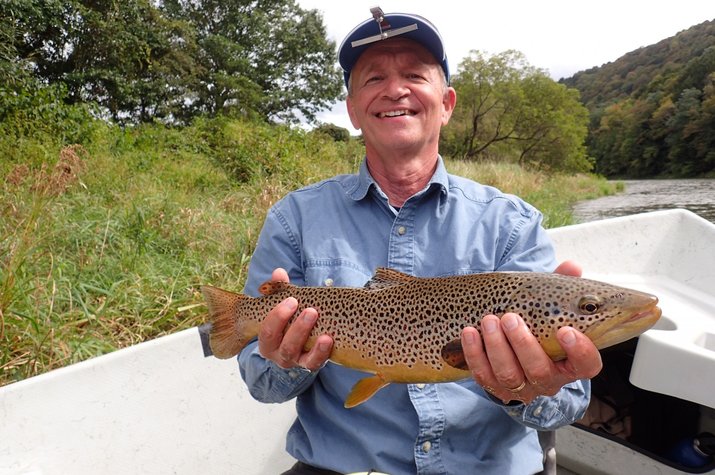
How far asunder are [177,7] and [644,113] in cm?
6217

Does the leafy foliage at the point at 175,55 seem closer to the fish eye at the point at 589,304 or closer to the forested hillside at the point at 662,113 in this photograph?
the fish eye at the point at 589,304

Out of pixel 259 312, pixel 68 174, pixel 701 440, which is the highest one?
pixel 68 174

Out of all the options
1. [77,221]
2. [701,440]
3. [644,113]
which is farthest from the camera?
[644,113]

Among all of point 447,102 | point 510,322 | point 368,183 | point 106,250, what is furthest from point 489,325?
point 106,250

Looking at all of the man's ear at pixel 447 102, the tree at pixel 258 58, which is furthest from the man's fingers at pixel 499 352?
the tree at pixel 258 58

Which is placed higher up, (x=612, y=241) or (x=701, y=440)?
(x=612, y=241)

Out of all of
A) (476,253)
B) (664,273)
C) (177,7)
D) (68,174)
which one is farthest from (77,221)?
(177,7)

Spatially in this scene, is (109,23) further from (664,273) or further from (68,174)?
(664,273)

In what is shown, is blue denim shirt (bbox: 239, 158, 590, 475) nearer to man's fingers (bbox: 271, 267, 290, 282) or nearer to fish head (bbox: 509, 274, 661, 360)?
man's fingers (bbox: 271, 267, 290, 282)

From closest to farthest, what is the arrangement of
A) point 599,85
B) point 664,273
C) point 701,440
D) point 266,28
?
point 701,440
point 664,273
point 266,28
point 599,85

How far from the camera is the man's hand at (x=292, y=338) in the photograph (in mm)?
1933

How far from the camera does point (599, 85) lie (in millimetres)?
94625

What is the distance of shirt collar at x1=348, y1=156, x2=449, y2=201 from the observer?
246 cm

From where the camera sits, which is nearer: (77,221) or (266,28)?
(77,221)
